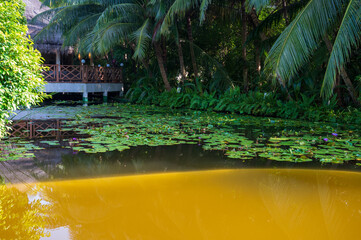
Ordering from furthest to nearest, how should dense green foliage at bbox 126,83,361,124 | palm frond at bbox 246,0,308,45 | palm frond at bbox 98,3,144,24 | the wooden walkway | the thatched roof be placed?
the thatched roof → palm frond at bbox 98,3,144,24 → palm frond at bbox 246,0,308,45 → dense green foliage at bbox 126,83,361,124 → the wooden walkway

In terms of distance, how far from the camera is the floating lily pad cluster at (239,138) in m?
4.74

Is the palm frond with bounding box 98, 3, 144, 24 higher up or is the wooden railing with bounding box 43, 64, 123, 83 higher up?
the palm frond with bounding box 98, 3, 144, 24

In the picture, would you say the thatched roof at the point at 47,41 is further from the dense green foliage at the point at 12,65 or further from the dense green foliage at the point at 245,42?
the dense green foliage at the point at 12,65

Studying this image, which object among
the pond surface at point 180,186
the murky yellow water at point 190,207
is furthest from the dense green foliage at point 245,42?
the murky yellow water at point 190,207

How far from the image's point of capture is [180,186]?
3393mm

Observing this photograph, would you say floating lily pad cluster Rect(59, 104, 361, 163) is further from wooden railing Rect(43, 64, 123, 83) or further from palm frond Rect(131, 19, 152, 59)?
wooden railing Rect(43, 64, 123, 83)

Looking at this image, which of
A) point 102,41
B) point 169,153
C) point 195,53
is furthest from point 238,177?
point 195,53

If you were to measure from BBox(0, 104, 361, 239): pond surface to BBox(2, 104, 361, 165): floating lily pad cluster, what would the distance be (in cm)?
3

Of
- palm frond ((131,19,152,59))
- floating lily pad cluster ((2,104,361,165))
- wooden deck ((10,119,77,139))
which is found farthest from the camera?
palm frond ((131,19,152,59))

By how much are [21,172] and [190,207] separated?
203 centimetres

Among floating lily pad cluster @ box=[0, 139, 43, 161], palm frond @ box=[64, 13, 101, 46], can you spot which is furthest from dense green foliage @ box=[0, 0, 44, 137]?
palm frond @ box=[64, 13, 101, 46]

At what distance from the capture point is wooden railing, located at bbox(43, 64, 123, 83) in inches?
608

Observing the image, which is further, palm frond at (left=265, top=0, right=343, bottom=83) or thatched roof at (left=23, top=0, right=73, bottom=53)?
thatched roof at (left=23, top=0, right=73, bottom=53)

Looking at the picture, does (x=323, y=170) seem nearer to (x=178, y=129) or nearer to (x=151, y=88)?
(x=178, y=129)
